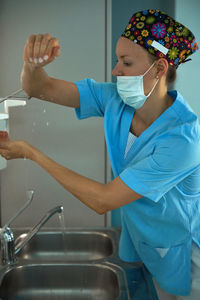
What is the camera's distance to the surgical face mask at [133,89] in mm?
944

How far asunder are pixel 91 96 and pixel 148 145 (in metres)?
0.32

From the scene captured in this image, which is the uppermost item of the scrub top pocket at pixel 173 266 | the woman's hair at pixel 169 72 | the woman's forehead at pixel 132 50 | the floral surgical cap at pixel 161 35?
the floral surgical cap at pixel 161 35

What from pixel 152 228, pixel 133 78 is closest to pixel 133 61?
pixel 133 78

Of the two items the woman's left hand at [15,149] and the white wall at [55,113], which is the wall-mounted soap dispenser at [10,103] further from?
the woman's left hand at [15,149]

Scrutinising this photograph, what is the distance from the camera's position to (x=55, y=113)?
5.21 feet

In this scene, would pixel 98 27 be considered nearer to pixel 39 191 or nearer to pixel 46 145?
pixel 46 145

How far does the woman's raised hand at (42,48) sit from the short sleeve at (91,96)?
300mm

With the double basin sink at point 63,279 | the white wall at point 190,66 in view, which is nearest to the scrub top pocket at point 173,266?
the double basin sink at point 63,279

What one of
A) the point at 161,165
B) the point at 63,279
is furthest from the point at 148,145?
the point at 63,279

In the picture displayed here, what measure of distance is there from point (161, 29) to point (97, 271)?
0.90 meters

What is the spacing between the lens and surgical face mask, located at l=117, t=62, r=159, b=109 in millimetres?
944

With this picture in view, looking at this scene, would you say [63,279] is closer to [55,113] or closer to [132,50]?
[55,113]

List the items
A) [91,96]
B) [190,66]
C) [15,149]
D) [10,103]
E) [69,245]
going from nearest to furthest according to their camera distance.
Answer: [15,149], [91,96], [10,103], [69,245], [190,66]

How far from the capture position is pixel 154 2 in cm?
167
